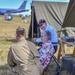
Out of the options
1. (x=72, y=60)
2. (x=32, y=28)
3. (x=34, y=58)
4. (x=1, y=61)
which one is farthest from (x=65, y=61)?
(x=32, y=28)

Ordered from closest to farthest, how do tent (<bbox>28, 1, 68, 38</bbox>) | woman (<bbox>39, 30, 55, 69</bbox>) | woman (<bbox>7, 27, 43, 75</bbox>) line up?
woman (<bbox>7, 27, 43, 75</bbox>) < woman (<bbox>39, 30, 55, 69</bbox>) < tent (<bbox>28, 1, 68, 38</bbox>)

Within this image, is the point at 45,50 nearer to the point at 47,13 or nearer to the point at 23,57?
the point at 23,57

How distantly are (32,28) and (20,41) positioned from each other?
9.34m

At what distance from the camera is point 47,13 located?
1425 cm

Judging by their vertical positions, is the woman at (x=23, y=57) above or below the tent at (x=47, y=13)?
above

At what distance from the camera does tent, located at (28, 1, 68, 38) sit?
13.9 m

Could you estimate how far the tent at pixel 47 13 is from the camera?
13.9 m

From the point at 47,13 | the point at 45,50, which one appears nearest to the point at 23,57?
the point at 45,50

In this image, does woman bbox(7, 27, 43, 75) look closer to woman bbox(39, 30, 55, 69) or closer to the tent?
woman bbox(39, 30, 55, 69)

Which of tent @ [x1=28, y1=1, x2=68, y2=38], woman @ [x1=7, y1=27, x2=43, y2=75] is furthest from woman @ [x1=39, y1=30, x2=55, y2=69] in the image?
tent @ [x1=28, y1=1, x2=68, y2=38]

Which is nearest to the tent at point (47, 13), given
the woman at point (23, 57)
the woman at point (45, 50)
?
the woman at point (45, 50)

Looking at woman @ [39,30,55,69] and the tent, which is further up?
woman @ [39,30,55,69]

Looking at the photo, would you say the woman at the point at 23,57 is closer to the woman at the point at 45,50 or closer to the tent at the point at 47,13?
the woman at the point at 45,50

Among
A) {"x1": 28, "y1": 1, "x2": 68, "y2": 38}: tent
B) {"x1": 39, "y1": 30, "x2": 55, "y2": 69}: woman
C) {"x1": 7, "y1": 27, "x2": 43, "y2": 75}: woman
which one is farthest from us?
{"x1": 28, "y1": 1, "x2": 68, "y2": 38}: tent
